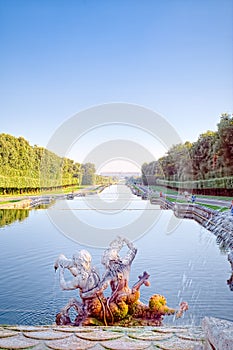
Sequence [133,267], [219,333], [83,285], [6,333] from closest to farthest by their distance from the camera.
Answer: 1. [219,333]
2. [6,333]
3. [83,285]
4. [133,267]

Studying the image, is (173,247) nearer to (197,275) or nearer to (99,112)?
(197,275)

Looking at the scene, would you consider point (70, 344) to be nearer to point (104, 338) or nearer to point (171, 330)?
point (104, 338)

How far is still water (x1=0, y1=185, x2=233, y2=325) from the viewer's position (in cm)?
655

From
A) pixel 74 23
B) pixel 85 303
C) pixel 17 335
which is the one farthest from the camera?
pixel 74 23

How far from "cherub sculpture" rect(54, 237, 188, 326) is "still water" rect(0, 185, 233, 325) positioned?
0.48 meters

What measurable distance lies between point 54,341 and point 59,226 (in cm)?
1407

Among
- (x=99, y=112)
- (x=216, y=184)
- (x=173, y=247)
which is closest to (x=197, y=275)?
(x=173, y=247)

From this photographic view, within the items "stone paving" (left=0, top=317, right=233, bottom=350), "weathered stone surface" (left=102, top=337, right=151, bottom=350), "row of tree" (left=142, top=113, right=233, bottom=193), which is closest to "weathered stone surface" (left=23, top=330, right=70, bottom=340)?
"stone paving" (left=0, top=317, right=233, bottom=350)

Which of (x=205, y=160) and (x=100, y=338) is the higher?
(x=205, y=160)

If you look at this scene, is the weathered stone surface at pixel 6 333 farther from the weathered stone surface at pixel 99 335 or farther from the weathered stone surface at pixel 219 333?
the weathered stone surface at pixel 219 333

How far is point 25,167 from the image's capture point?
5044cm

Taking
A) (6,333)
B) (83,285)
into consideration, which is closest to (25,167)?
(83,285)

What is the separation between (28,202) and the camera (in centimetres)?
3203

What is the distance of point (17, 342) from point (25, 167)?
1900 inches
